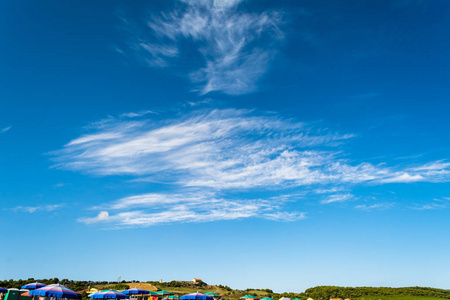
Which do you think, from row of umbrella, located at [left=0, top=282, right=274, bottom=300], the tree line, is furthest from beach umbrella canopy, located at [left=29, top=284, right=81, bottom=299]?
the tree line

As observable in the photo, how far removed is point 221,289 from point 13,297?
5713 centimetres

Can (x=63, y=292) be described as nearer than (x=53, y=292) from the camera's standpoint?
No

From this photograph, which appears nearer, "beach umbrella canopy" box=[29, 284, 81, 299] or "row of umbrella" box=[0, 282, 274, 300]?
"beach umbrella canopy" box=[29, 284, 81, 299]

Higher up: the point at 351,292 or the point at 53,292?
the point at 53,292

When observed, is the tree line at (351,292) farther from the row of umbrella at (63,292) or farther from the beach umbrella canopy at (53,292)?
the beach umbrella canopy at (53,292)

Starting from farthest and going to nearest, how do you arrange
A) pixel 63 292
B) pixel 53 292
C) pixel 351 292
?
pixel 351 292, pixel 63 292, pixel 53 292

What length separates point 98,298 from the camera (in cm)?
3353

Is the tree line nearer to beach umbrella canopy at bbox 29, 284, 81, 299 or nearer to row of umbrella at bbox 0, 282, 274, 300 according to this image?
row of umbrella at bbox 0, 282, 274, 300

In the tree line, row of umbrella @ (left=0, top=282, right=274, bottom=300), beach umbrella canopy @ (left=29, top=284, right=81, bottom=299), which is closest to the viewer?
beach umbrella canopy @ (left=29, top=284, right=81, bottom=299)

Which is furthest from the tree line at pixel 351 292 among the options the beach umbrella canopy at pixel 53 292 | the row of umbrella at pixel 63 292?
the beach umbrella canopy at pixel 53 292

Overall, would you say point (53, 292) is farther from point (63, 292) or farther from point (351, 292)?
point (351, 292)

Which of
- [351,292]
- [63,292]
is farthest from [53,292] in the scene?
[351,292]

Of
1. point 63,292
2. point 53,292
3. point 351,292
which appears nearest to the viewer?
point 53,292

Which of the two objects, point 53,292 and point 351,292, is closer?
point 53,292
